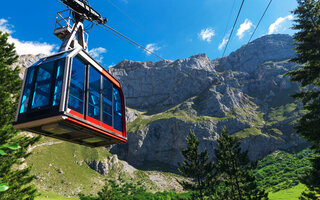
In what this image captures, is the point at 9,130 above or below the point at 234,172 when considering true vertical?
above

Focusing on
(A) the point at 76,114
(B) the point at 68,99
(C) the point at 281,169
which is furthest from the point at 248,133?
(B) the point at 68,99

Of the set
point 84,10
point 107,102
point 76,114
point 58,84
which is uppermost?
point 84,10

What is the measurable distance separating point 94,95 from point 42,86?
214cm

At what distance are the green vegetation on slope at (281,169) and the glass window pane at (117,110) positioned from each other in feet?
422

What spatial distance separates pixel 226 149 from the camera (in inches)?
1433

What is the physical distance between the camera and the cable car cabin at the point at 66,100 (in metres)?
7.40

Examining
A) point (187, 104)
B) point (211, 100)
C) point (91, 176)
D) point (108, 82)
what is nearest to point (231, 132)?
point (211, 100)

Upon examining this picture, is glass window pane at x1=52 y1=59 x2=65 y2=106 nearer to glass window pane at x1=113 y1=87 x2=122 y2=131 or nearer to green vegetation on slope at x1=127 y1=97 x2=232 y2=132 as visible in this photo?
glass window pane at x1=113 y1=87 x2=122 y2=131

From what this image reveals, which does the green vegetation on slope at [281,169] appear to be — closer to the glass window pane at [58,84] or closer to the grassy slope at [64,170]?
the grassy slope at [64,170]

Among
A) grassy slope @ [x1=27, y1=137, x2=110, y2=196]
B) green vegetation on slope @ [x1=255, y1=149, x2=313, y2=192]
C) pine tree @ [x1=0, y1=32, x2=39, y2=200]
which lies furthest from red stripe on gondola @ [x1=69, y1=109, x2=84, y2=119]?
green vegetation on slope @ [x1=255, y1=149, x2=313, y2=192]

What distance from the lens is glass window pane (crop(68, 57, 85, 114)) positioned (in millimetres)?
7767

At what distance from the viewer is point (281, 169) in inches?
5221

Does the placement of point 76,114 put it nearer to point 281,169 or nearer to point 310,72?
point 310,72

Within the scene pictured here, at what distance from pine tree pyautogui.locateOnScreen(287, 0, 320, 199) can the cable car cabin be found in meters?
13.8
